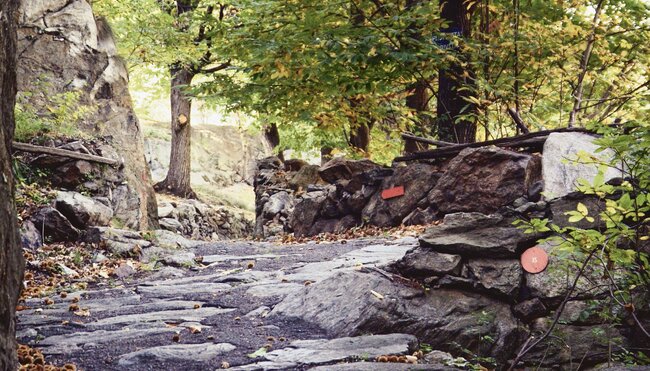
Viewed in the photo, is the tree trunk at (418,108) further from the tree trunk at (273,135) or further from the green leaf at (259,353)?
the tree trunk at (273,135)

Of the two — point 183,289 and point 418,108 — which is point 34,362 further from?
point 418,108

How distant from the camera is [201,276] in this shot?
273 inches

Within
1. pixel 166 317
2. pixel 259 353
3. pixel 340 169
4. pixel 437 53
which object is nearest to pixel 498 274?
pixel 259 353

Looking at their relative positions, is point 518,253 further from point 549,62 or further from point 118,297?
point 549,62

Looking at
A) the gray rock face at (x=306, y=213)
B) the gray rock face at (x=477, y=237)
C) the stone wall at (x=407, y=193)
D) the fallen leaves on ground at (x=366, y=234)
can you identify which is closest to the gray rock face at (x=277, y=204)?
the stone wall at (x=407, y=193)

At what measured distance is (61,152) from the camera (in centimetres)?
952

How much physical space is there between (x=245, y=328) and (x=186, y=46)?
1429cm

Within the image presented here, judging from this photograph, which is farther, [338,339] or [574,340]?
[574,340]

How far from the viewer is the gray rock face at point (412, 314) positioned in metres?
4.39

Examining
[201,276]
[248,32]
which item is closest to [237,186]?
[248,32]

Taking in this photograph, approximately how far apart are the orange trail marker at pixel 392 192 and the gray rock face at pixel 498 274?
4514mm

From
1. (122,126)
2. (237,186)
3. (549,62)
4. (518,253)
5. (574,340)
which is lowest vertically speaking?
(237,186)

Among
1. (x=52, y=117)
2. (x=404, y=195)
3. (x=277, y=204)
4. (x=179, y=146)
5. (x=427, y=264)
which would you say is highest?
(x=52, y=117)

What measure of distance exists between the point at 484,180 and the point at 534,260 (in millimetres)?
3549
